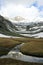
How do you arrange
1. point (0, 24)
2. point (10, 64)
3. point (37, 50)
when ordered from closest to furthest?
point (10, 64)
point (37, 50)
point (0, 24)

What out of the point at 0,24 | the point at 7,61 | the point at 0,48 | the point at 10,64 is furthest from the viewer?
the point at 0,24

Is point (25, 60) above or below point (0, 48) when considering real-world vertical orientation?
below

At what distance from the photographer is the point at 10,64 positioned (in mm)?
23516

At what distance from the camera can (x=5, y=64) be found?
23.7 metres

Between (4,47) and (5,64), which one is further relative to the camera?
(4,47)

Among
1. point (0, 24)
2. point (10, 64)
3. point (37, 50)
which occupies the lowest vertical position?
point (10, 64)

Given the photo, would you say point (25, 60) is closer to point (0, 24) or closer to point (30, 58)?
point (30, 58)

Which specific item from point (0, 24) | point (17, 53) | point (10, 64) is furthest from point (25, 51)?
point (0, 24)

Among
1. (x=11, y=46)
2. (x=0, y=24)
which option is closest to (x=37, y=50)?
(x=11, y=46)

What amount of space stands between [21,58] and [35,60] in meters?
2.30

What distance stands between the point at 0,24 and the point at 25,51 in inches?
2999

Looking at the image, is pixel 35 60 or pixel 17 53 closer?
pixel 35 60

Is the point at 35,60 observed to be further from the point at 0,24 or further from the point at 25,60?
the point at 0,24

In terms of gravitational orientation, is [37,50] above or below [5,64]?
above
